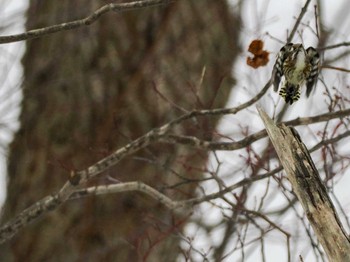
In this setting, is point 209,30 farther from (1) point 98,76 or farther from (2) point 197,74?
(1) point 98,76

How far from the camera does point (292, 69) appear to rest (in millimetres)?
2666

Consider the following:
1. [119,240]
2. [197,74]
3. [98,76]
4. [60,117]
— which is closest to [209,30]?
→ [197,74]

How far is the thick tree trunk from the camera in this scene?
457cm

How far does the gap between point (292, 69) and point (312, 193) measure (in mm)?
439

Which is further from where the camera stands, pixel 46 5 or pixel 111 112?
pixel 46 5

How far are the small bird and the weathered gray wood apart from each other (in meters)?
0.12

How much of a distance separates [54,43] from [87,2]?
0.32 metres

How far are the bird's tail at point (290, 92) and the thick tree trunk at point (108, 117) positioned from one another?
182cm

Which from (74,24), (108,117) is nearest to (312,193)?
(74,24)

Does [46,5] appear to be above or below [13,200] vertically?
above

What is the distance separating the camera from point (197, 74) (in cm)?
475

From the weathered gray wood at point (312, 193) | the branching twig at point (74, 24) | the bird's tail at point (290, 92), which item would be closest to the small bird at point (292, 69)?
the bird's tail at point (290, 92)

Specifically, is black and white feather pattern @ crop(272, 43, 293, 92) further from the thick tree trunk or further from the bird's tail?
the thick tree trunk

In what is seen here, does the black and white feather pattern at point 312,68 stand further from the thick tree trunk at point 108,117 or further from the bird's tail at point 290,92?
the thick tree trunk at point 108,117
